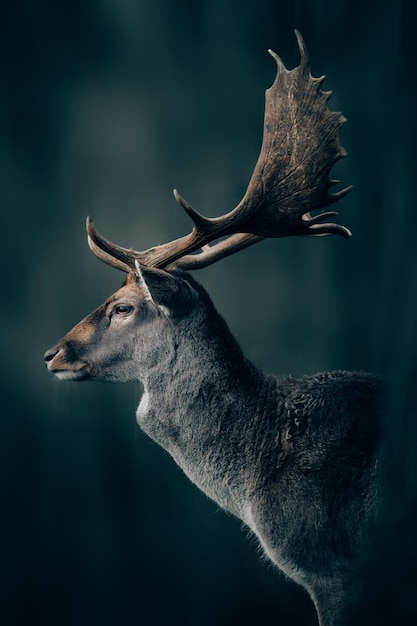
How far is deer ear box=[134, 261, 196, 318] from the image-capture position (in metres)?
2.32

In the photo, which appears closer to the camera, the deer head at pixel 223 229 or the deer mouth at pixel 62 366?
the deer head at pixel 223 229

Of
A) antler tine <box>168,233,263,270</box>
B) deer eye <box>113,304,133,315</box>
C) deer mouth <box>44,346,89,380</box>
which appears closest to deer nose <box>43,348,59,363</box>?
deer mouth <box>44,346,89,380</box>

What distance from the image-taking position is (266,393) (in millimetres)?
2559

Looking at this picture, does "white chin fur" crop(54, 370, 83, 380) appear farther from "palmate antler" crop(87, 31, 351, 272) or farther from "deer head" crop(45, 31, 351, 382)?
"palmate antler" crop(87, 31, 351, 272)

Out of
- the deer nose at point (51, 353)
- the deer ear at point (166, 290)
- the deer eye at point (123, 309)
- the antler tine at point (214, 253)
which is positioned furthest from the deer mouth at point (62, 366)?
the antler tine at point (214, 253)

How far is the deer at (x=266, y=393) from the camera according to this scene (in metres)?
2.41

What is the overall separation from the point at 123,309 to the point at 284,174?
724 millimetres

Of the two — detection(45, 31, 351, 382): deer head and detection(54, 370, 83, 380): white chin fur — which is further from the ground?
detection(45, 31, 351, 382): deer head

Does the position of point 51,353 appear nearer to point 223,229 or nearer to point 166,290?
point 166,290

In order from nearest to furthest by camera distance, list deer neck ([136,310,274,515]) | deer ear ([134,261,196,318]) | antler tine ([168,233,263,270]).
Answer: deer ear ([134,261,196,318])
deer neck ([136,310,274,515])
antler tine ([168,233,263,270])

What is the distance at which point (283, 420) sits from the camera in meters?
2.52

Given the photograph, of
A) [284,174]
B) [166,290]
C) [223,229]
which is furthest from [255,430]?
[284,174]

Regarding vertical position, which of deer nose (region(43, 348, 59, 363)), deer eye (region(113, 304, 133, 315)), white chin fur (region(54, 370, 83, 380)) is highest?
deer eye (region(113, 304, 133, 315))

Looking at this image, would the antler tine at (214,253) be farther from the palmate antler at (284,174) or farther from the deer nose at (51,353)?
Answer: the deer nose at (51,353)
